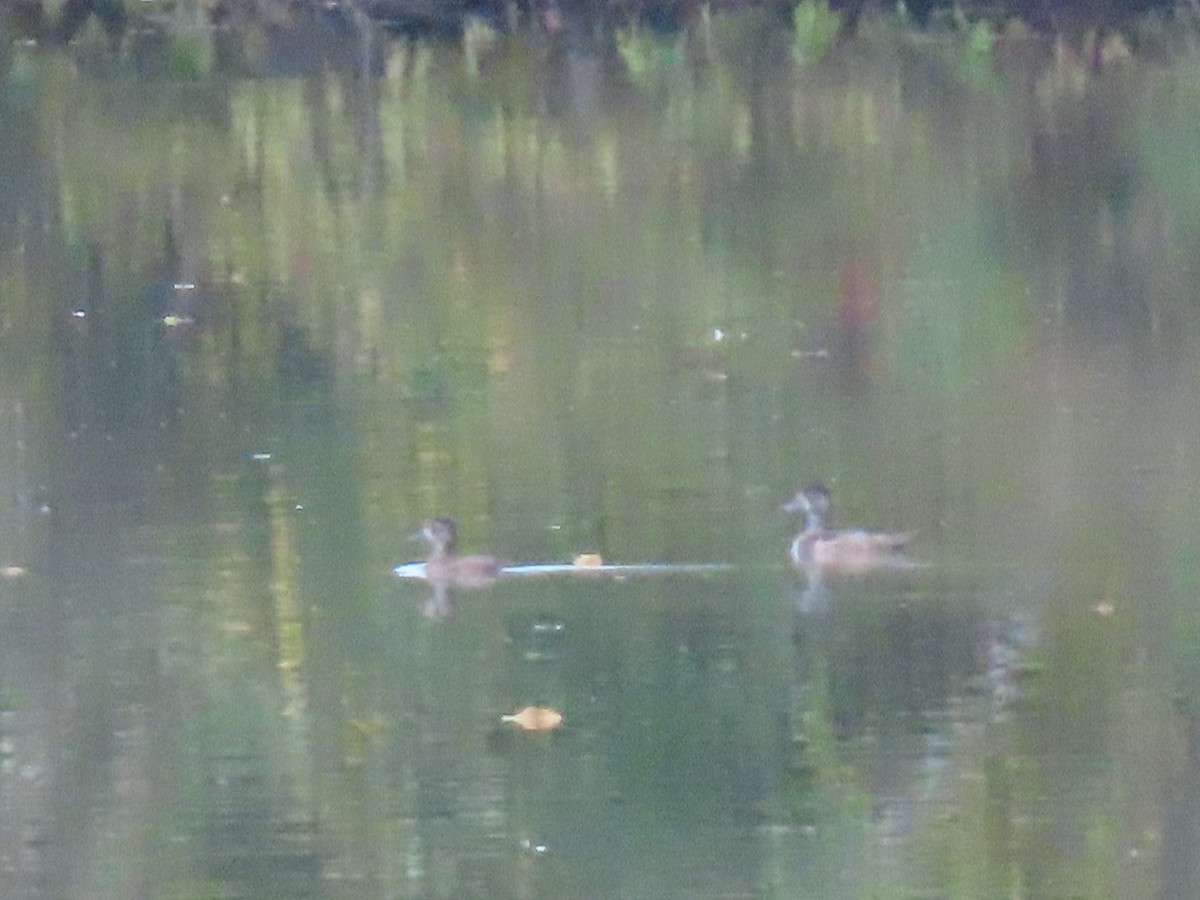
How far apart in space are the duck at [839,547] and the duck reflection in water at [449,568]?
2.50ft

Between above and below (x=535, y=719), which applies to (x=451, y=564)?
above

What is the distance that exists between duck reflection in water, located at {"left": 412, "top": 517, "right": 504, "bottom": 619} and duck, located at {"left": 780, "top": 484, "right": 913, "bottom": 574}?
761 mm

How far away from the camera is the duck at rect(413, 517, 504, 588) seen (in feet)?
23.8

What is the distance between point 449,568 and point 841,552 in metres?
0.96

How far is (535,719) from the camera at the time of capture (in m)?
6.21

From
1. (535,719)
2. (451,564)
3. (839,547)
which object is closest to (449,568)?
(451,564)

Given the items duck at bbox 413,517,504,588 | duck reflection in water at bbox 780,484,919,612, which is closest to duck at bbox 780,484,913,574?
duck reflection in water at bbox 780,484,919,612

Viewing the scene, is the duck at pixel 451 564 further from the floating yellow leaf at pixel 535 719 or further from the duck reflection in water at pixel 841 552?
the floating yellow leaf at pixel 535 719

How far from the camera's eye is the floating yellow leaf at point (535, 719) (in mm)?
6180

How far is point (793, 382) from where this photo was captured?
986 cm

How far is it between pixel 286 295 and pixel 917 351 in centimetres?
280

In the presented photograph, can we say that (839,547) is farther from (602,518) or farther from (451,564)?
(451,564)

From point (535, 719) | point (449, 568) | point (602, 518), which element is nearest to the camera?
point (535, 719)

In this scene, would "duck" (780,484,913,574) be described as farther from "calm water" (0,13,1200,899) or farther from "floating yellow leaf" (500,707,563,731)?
"floating yellow leaf" (500,707,563,731)
